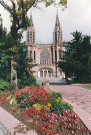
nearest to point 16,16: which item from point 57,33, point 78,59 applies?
point 78,59

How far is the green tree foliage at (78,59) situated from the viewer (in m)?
19.0

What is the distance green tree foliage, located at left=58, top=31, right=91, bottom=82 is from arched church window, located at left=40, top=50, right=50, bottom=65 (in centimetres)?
3153

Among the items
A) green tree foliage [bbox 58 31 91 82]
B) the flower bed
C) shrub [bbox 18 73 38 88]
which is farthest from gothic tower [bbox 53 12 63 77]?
the flower bed

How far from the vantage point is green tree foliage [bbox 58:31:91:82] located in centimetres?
1897

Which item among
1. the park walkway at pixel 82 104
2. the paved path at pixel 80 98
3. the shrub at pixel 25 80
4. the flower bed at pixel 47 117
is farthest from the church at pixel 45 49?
the flower bed at pixel 47 117

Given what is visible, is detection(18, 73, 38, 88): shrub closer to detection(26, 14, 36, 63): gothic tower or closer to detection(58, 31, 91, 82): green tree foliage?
detection(58, 31, 91, 82): green tree foliage

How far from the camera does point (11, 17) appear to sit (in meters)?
8.84

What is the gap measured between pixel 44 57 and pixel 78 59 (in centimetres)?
3407

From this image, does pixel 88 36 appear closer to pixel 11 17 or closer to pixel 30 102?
pixel 11 17

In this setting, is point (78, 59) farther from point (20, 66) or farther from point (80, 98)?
point (80, 98)

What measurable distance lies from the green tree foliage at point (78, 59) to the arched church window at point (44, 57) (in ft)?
103

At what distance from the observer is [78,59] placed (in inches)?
784

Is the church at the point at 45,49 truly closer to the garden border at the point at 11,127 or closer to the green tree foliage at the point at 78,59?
the green tree foliage at the point at 78,59

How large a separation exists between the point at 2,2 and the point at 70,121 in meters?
8.33
